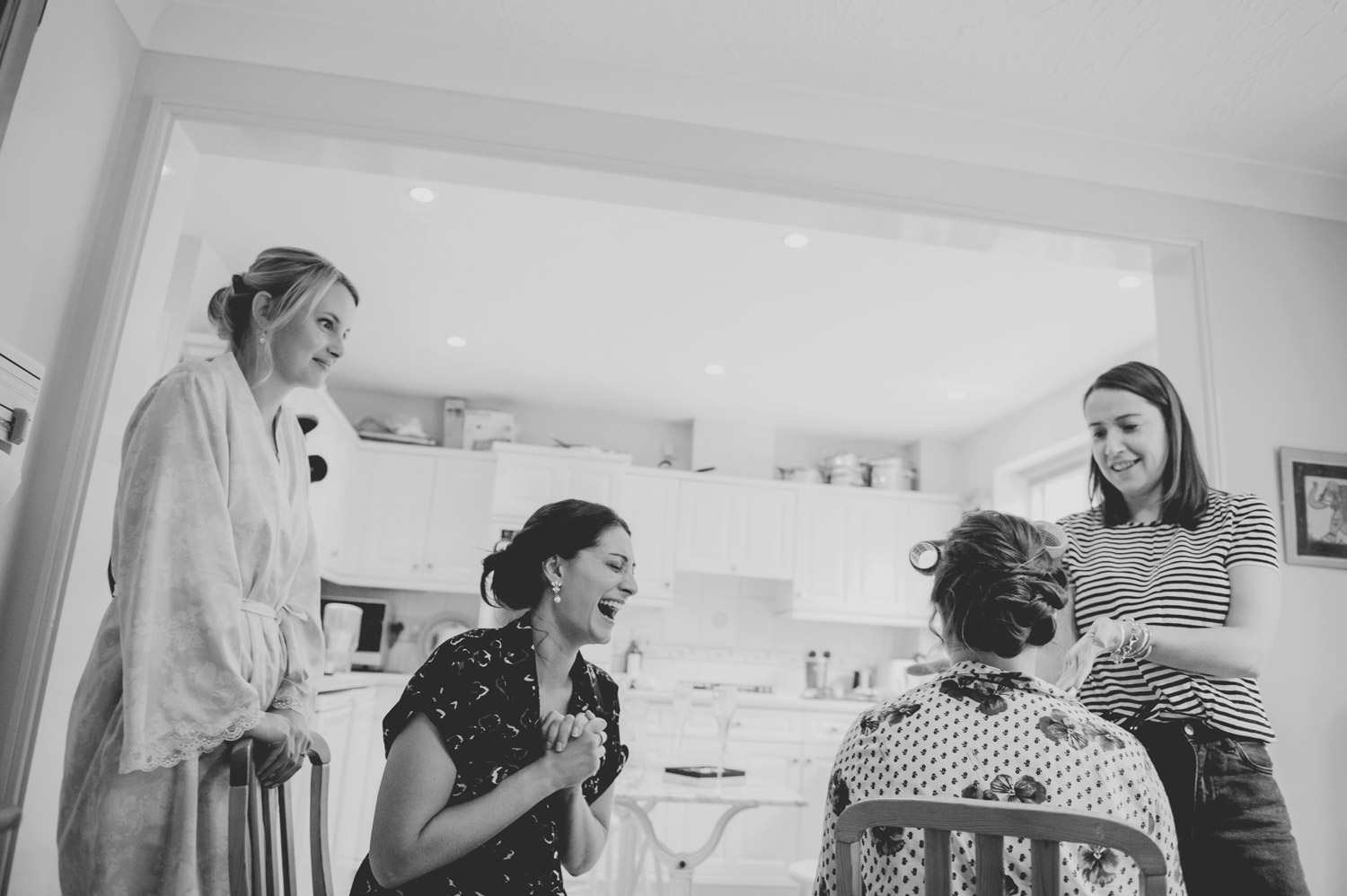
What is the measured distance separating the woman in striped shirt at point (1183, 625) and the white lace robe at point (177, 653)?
129 centimetres

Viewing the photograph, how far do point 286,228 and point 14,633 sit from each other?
2183 mm

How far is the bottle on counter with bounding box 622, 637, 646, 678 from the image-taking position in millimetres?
5566

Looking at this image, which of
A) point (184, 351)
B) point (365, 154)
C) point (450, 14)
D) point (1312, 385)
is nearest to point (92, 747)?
point (365, 154)

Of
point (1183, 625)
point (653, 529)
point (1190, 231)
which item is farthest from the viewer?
point (653, 529)

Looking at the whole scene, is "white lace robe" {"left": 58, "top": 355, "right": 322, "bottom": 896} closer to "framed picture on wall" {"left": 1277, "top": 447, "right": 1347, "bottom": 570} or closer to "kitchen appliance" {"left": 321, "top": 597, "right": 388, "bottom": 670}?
"framed picture on wall" {"left": 1277, "top": 447, "right": 1347, "bottom": 570}

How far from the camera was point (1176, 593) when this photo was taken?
167 centimetres

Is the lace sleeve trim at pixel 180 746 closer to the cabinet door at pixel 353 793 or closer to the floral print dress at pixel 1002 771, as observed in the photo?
the floral print dress at pixel 1002 771

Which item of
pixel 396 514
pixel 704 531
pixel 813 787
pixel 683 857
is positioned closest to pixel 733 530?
pixel 704 531

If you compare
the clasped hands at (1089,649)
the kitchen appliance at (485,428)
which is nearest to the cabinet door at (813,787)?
the kitchen appliance at (485,428)

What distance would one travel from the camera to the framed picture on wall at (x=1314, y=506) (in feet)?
7.98

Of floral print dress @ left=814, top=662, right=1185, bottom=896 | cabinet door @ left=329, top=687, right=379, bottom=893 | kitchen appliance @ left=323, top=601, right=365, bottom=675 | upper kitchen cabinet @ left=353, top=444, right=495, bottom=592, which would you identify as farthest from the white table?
upper kitchen cabinet @ left=353, top=444, right=495, bottom=592

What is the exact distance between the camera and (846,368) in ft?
16.0

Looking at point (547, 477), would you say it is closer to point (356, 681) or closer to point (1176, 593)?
point (356, 681)

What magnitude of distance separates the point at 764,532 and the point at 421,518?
202 centimetres
